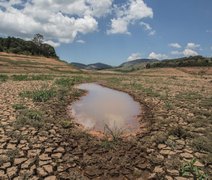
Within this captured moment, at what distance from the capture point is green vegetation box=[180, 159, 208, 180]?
4902 millimetres

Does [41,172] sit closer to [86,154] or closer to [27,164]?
[27,164]

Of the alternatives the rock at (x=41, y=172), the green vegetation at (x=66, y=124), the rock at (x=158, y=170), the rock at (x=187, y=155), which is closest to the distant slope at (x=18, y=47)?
the green vegetation at (x=66, y=124)

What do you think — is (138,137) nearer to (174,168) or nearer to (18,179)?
(174,168)

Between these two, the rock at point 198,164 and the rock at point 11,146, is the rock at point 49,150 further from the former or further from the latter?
the rock at point 198,164

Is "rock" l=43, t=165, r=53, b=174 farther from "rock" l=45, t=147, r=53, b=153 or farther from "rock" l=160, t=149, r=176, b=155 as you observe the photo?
"rock" l=160, t=149, r=176, b=155

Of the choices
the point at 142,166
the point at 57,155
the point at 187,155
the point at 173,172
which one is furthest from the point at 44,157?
the point at 187,155

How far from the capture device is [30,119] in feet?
28.1

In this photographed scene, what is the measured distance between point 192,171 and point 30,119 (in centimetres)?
567

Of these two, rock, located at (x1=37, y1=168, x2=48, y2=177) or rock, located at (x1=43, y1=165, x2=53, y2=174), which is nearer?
rock, located at (x1=37, y1=168, x2=48, y2=177)

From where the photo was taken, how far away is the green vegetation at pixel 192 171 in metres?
4.90

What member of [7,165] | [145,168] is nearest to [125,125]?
[145,168]

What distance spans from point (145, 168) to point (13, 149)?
10.7ft

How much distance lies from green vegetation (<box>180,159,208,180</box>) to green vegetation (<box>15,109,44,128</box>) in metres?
4.77

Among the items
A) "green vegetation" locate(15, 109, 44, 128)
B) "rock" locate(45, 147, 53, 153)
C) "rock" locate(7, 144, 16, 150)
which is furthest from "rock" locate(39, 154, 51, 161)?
"green vegetation" locate(15, 109, 44, 128)
